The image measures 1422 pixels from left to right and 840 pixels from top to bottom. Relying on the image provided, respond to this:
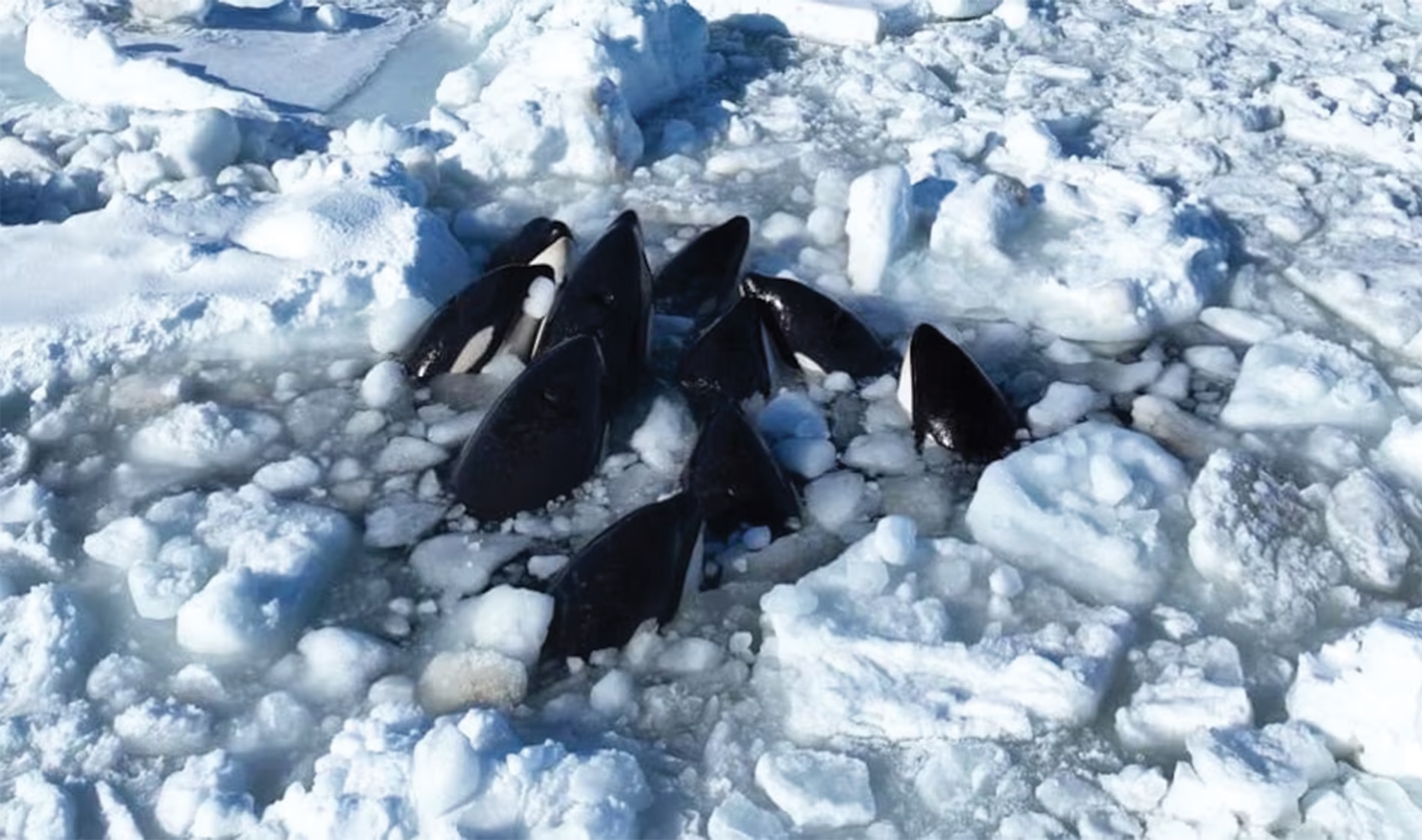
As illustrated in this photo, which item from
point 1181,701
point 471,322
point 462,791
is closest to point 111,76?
point 471,322

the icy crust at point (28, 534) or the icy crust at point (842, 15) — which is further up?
the icy crust at point (28, 534)

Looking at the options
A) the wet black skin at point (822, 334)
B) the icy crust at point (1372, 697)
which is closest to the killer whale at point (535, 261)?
the wet black skin at point (822, 334)

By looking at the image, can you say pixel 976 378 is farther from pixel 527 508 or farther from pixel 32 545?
pixel 32 545

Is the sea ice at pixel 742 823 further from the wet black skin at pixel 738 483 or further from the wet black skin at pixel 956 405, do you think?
the wet black skin at pixel 956 405

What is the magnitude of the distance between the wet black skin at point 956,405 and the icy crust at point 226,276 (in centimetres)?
119

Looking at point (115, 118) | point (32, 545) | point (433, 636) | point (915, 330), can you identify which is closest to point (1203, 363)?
point (915, 330)

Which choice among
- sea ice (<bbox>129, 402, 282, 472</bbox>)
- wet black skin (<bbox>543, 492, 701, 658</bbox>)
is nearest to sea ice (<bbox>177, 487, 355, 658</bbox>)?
sea ice (<bbox>129, 402, 282, 472</bbox>)

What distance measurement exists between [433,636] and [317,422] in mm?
801

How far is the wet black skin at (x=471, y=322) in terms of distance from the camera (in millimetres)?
3412

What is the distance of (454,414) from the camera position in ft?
10.9

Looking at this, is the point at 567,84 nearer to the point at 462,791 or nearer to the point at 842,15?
the point at 842,15

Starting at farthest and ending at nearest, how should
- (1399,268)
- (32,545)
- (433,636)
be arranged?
(1399,268), (32,545), (433,636)

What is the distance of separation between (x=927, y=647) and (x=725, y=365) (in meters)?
0.99

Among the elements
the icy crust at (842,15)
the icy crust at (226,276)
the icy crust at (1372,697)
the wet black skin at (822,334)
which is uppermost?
the icy crust at (1372,697)
